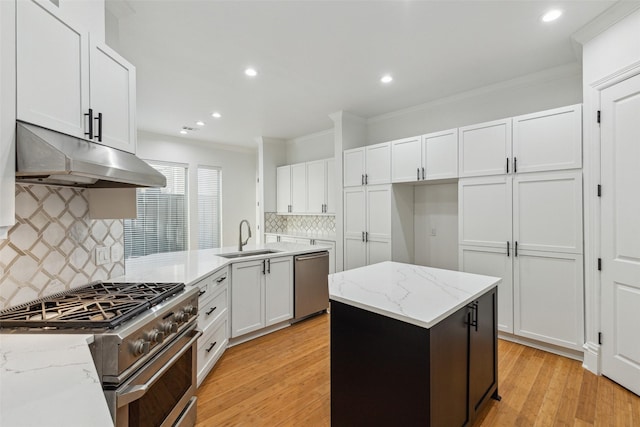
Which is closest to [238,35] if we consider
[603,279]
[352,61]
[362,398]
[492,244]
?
[352,61]

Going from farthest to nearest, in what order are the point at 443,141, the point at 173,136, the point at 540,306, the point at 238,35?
the point at 173,136 < the point at 443,141 < the point at 540,306 < the point at 238,35

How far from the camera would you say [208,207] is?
6.31 meters

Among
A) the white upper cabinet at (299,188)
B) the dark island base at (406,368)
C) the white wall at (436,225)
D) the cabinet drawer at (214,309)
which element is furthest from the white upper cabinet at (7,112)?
the white upper cabinet at (299,188)

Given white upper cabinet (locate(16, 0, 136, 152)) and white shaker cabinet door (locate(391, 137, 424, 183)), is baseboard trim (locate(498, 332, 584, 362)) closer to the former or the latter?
white shaker cabinet door (locate(391, 137, 424, 183))

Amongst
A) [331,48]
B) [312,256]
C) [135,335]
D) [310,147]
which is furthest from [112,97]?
[310,147]

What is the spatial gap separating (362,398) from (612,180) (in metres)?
2.48

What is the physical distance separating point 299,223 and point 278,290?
9.59ft

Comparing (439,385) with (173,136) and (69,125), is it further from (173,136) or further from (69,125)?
(173,136)

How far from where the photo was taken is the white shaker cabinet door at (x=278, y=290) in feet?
10.6

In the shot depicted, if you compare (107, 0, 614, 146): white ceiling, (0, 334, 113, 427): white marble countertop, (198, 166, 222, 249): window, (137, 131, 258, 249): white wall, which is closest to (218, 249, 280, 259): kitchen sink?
(107, 0, 614, 146): white ceiling

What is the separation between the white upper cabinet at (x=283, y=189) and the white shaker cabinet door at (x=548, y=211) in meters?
3.93

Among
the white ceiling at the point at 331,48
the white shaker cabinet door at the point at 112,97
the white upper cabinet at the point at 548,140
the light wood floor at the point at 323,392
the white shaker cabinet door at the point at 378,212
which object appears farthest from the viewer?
the white shaker cabinet door at the point at 378,212

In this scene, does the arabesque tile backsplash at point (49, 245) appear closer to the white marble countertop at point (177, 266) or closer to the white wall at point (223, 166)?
the white marble countertop at point (177, 266)

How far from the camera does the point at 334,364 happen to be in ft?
5.69
